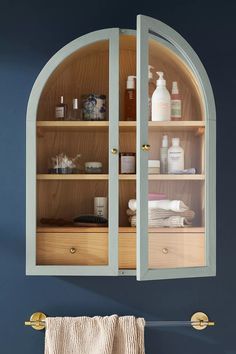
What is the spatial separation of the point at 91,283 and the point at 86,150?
0.50m

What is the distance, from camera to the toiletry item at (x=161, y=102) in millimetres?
2129

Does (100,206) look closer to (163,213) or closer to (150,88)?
(163,213)

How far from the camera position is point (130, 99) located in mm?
2211

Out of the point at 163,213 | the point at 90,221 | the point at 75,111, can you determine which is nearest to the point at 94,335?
the point at 90,221

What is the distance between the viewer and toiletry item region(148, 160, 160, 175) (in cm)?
211

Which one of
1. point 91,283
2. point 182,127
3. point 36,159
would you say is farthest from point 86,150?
point 91,283

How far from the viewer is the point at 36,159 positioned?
2230mm

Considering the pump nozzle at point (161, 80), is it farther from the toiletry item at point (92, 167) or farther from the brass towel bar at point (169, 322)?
the brass towel bar at point (169, 322)

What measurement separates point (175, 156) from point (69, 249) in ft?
1.49

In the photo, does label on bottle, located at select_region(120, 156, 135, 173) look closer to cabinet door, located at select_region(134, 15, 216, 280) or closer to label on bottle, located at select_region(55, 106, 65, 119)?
cabinet door, located at select_region(134, 15, 216, 280)

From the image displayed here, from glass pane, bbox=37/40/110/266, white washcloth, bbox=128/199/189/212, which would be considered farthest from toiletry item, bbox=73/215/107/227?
white washcloth, bbox=128/199/189/212

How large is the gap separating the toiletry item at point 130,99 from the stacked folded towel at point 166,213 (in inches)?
10.7
